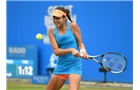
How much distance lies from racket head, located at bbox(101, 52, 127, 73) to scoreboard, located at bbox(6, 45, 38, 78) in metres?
7.98

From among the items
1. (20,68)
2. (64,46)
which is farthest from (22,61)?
(64,46)

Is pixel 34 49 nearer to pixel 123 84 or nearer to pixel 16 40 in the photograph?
pixel 16 40

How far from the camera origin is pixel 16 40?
578 inches

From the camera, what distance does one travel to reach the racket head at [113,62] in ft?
20.5

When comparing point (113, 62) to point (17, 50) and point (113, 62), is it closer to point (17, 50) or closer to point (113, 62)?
point (113, 62)

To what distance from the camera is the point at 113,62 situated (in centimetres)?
635

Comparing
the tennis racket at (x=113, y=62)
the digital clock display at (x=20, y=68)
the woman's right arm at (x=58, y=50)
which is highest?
the woman's right arm at (x=58, y=50)

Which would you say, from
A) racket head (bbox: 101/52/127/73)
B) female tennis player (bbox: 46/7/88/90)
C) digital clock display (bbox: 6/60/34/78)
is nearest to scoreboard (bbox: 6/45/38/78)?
digital clock display (bbox: 6/60/34/78)

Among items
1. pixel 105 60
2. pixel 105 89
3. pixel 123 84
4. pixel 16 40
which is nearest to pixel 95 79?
pixel 123 84

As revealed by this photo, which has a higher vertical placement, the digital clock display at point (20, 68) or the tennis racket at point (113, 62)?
the tennis racket at point (113, 62)

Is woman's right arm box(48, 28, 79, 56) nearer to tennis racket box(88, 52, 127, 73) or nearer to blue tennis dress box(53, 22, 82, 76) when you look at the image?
blue tennis dress box(53, 22, 82, 76)

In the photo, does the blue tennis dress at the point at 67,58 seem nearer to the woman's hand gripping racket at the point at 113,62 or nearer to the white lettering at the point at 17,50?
the woman's hand gripping racket at the point at 113,62

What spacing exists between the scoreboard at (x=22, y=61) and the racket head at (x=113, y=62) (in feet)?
26.2

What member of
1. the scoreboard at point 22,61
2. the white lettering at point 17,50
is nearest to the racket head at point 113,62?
the scoreboard at point 22,61
